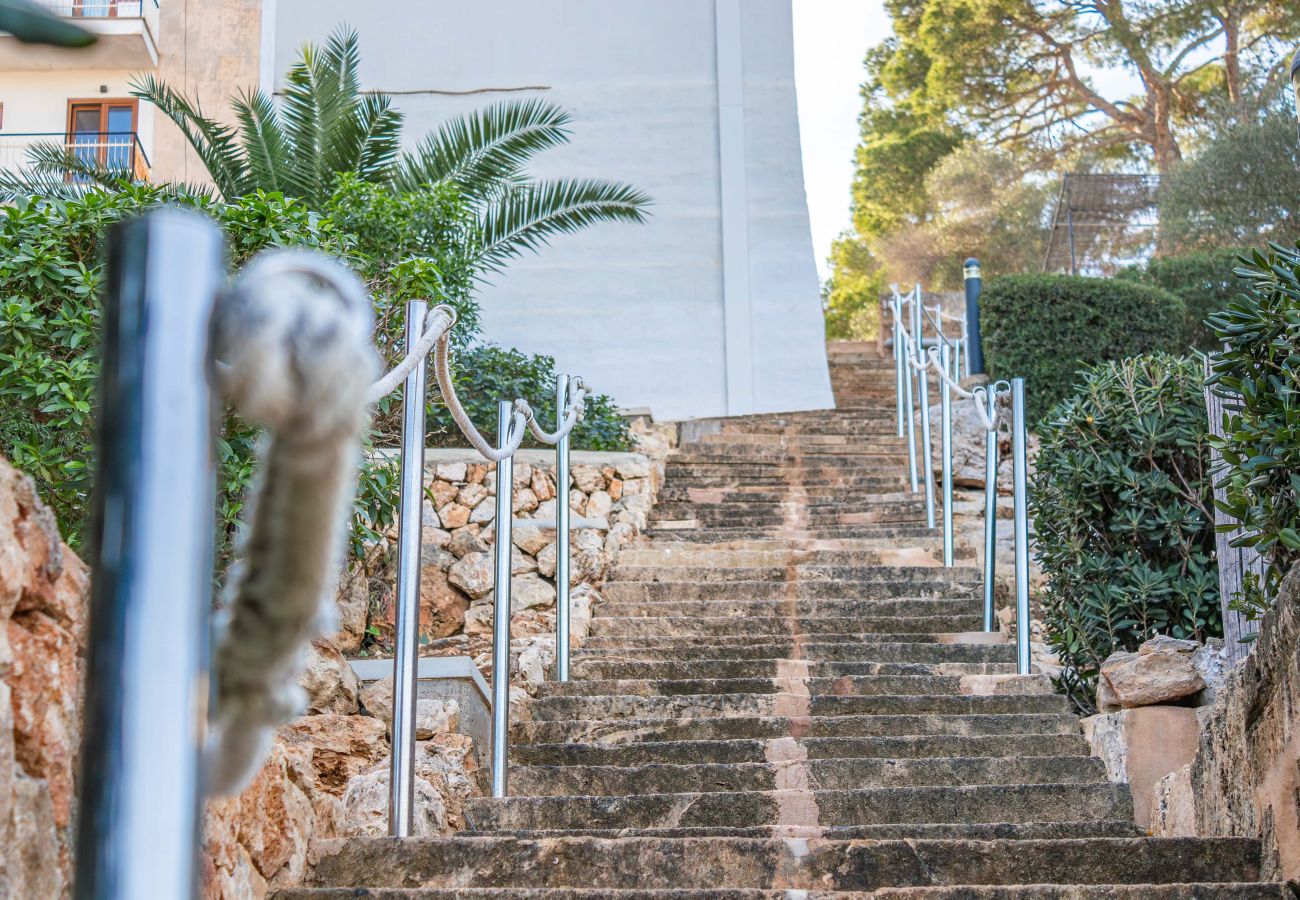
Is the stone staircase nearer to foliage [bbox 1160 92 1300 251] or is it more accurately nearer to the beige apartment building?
the beige apartment building

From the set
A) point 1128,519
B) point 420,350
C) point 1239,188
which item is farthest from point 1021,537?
point 1239,188

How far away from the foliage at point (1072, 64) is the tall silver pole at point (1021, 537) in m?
15.3

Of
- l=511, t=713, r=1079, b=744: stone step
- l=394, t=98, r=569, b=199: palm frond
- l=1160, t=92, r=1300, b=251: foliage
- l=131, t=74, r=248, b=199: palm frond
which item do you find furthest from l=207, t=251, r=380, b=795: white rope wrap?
l=1160, t=92, r=1300, b=251: foliage

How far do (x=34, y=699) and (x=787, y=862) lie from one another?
184 cm

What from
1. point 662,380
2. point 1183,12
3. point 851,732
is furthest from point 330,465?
point 1183,12

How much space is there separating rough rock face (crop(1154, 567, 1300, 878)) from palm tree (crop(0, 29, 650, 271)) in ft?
22.1

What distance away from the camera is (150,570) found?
95cm

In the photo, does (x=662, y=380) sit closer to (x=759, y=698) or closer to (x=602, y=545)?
(x=602, y=545)

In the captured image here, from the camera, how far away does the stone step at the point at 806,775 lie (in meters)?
4.36

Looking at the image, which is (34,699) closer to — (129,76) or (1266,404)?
(1266,404)

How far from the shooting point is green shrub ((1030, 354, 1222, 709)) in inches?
198

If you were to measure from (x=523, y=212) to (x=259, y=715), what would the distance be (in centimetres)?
962

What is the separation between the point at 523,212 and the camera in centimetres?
1030

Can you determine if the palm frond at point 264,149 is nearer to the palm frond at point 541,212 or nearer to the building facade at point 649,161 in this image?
the palm frond at point 541,212
